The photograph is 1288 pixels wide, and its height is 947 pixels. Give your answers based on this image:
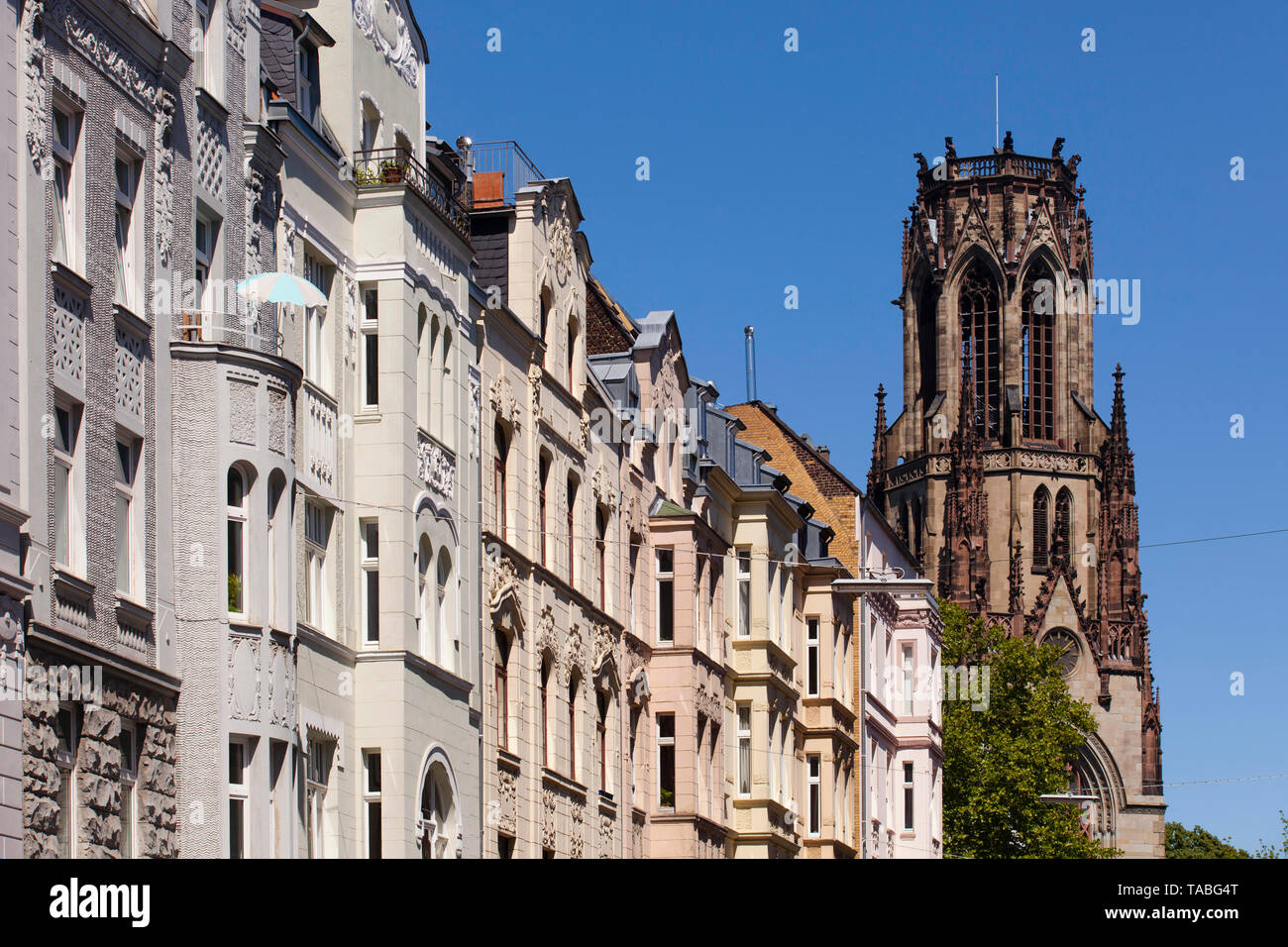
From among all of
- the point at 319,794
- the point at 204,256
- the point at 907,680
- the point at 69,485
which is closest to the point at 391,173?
the point at 204,256

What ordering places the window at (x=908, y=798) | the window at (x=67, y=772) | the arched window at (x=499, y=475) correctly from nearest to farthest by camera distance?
the window at (x=67, y=772) < the arched window at (x=499, y=475) < the window at (x=908, y=798)

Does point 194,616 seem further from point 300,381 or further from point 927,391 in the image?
point 927,391

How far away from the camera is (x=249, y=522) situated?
91.9 feet

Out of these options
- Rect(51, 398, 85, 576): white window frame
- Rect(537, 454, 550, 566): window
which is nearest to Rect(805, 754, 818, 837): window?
Rect(537, 454, 550, 566): window

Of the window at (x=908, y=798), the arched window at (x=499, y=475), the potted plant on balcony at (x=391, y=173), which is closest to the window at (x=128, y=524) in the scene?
the potted plant on balcony at (x=391, y=173)

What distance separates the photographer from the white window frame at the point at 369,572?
32469 millimetres

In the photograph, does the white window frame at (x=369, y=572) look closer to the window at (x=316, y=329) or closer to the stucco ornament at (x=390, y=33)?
the window at (x=316, y=329)

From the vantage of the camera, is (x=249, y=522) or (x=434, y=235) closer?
(x=249, y=522)

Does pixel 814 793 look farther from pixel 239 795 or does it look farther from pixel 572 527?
pixel 239 795

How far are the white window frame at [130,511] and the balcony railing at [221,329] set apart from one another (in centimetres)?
180

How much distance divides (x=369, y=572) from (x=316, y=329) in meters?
3.23
